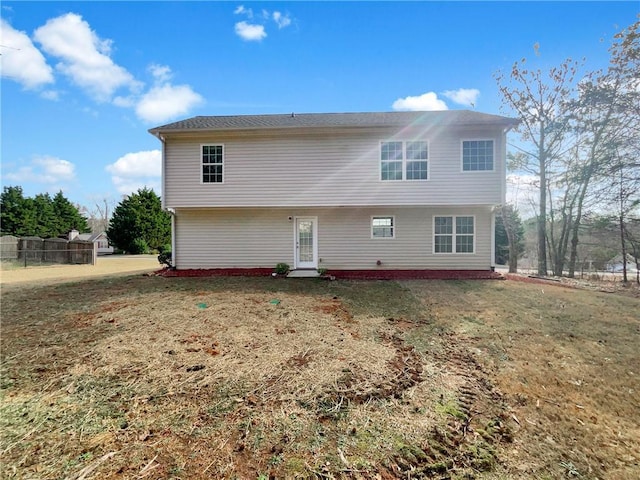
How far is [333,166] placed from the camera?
11.0 m

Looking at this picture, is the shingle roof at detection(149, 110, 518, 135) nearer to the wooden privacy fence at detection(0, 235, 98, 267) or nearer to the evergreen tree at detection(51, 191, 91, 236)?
the wooden privacy fence at detection(0, 235, 98, 267)

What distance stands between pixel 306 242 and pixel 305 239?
0.13 meters

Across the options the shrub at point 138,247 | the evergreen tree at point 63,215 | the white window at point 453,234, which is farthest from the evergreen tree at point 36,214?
the white window at point 453,234

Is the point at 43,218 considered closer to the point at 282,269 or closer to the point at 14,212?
the point at 14,212

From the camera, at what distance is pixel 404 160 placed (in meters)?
10.9

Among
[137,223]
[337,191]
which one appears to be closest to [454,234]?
[337,191]

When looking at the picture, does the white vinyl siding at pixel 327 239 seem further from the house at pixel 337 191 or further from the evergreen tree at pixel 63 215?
the evergreen tree at pixel 63 215

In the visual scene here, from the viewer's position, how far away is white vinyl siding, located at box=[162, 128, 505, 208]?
1076 centimetres

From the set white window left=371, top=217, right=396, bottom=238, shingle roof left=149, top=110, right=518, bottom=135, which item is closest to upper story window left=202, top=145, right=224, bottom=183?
shingle roof left=149, top=110, right=518, bottom=135

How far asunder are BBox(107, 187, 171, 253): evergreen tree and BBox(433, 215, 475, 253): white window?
24.3 m

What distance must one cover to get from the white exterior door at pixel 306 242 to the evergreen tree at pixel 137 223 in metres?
20.0

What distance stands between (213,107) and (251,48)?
4.71 meters

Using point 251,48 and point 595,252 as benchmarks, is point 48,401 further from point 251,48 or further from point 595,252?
point 595,252

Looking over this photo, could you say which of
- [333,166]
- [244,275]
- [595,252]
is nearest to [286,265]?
[244,275]
